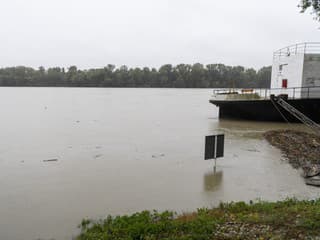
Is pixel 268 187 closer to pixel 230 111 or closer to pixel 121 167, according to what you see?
pixel 121 167

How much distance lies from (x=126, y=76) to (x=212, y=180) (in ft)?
286

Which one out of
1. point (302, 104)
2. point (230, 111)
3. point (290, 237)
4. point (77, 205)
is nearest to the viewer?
point (290, 237)

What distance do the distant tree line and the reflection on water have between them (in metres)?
81.7

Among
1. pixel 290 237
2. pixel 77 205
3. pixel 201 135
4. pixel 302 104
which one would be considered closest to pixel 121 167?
pixel 77 205

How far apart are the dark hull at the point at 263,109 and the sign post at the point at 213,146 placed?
1080 centimetres

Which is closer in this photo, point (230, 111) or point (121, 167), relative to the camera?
point (121, 167)

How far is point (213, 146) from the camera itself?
8.23m

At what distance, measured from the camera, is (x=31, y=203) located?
6109 millimetres

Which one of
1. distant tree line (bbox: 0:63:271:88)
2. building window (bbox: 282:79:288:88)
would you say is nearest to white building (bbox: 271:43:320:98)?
building window (bbox: 282:79:288:88)

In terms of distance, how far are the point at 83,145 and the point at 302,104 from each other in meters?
12.2

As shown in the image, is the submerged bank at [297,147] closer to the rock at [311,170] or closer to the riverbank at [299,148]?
the riverbank at [299,148]

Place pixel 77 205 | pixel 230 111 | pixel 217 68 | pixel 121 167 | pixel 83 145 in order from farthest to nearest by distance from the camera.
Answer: pixel 217 68 → pixel 230 111 → pixel 83 145 → pixel 121 167 → pixel 77 205

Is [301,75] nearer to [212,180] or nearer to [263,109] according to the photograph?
[263,109]

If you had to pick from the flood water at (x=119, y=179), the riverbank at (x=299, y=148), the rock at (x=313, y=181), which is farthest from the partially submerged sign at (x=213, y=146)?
the rock at (x=313, y=181)
